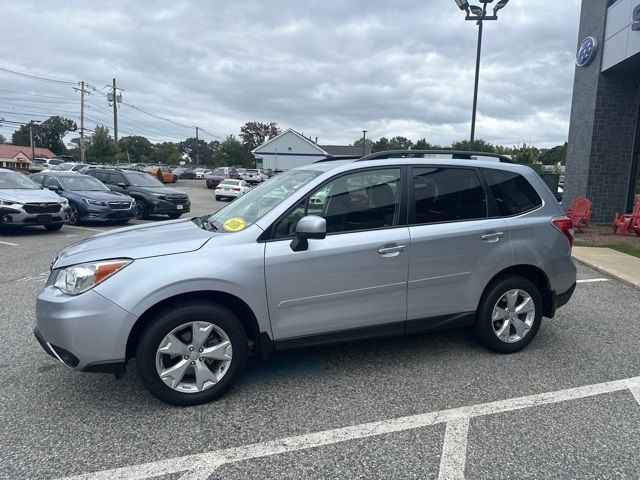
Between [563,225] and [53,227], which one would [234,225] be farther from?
[53,227]

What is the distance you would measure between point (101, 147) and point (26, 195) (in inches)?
2373

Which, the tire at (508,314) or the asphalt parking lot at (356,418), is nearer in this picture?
the asphalt parking lot at (356,418)

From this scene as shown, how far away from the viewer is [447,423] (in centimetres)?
308

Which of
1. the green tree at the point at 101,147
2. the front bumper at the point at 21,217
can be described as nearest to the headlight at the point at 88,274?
the front bumper at the point at 21,217

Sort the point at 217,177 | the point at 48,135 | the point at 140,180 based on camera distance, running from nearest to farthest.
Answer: the point at 140,180, the point at 217,177, the point at 48,135

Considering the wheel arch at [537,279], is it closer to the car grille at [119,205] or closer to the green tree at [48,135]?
the car grille at [119,205]

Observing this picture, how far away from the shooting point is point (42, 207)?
34.4 feet

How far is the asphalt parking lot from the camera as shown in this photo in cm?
263

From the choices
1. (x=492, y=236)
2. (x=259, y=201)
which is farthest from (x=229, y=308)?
(x=492, y=236)

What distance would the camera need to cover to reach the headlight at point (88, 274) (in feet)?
10.0

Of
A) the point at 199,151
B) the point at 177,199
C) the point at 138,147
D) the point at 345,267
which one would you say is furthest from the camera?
the point at 199,151

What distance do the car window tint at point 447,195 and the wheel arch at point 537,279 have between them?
0.57 meters

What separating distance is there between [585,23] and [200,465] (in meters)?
17.1

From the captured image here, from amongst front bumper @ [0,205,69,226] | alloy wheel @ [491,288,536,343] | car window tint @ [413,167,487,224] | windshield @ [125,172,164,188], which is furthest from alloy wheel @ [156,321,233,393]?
windshield @ [125,172,164,188]
